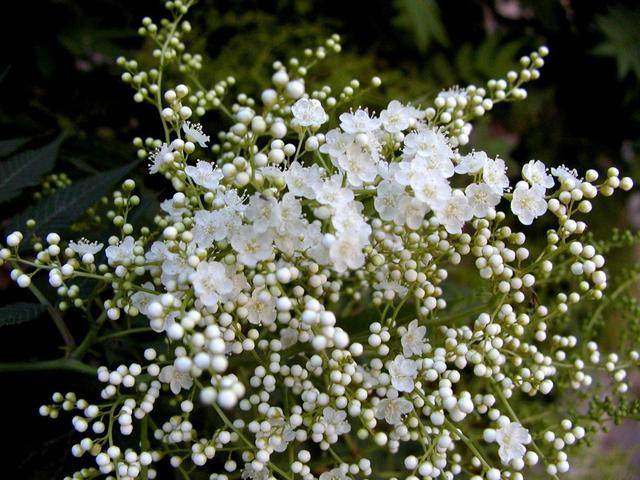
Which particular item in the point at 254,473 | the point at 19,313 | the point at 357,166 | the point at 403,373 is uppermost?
the point at 357,166

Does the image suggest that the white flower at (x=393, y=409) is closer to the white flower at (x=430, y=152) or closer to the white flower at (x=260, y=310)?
the white flower at (x=260, y=310)

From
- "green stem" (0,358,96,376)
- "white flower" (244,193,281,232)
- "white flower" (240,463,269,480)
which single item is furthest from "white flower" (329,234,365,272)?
"green stem" (0,358,96,376)

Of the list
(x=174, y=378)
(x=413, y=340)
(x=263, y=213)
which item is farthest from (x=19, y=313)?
(x=413, y=340)

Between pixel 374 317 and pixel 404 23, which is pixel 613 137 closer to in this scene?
pixel 404 23

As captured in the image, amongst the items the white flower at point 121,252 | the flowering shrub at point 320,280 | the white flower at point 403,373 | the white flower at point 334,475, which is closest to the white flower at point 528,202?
the flowering shrub at point 320,280

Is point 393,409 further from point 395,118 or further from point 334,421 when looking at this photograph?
point 395,118

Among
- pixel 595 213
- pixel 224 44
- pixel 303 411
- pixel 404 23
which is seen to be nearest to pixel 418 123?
pixel 303 411
